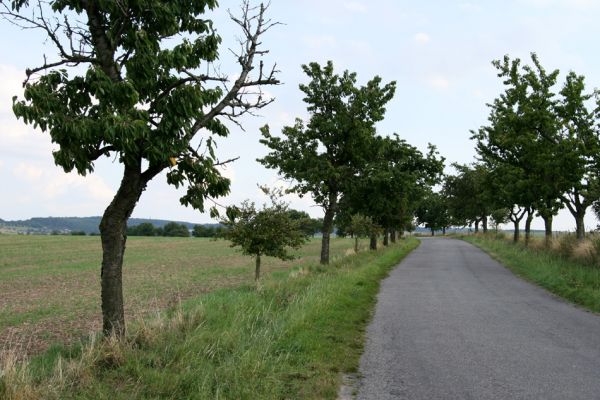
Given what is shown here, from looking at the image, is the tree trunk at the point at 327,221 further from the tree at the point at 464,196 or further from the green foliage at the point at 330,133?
the tree at the point at 464,196

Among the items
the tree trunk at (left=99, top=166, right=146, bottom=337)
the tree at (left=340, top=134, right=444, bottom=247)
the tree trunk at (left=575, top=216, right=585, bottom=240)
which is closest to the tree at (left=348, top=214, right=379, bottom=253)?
the tree at (left=340, top=134, right=444, bottom=247)

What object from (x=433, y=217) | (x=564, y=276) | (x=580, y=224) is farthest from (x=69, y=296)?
(x=433, y=217)

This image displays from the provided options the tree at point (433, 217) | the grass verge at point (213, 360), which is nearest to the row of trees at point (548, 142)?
the grass verge at point (213, 360)

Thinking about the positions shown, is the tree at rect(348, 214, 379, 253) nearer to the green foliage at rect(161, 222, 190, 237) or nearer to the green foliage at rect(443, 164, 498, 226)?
the green foliage at rect(443, 164, 498, 226)

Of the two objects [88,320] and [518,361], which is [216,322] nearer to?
[518,361]

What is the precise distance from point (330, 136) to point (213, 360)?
18.5 meters

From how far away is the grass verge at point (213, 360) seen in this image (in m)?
5.29

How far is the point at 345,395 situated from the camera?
570cm

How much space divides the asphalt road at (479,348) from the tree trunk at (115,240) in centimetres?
373

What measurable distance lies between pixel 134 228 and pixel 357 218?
107681 mm

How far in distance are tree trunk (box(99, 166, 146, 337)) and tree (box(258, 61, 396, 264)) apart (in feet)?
51.7

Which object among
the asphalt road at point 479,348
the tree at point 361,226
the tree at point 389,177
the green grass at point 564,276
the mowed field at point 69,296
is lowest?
the mowed field at point 69,296

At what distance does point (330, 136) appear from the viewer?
2409 cm

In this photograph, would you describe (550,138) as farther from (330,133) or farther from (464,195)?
(464,195)
